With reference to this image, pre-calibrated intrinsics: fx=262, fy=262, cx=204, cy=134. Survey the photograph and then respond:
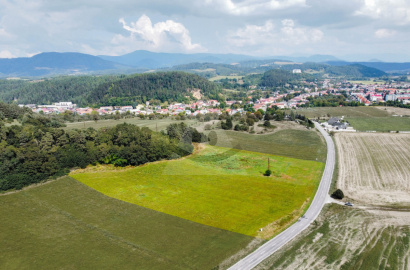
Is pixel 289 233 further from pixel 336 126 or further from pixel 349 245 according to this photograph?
pixel 336 126

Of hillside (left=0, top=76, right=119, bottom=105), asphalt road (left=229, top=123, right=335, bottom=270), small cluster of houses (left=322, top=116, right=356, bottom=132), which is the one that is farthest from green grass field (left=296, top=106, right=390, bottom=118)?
hillside (left=0, top=76, right=119, bottom=105)

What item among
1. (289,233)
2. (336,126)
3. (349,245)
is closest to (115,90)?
(336,126)

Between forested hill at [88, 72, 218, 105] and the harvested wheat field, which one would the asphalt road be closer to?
the harvested wheat field

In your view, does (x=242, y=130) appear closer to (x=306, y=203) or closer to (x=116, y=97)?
(x=306, y=203)

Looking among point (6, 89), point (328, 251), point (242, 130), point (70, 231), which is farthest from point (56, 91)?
point (328, 251)

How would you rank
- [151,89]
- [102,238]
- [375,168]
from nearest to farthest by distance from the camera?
1. [102,238]
2. [375,168]
3. [151,89]

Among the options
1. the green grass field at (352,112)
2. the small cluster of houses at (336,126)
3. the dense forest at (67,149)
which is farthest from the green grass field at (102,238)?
the green grass field at (352,112)
